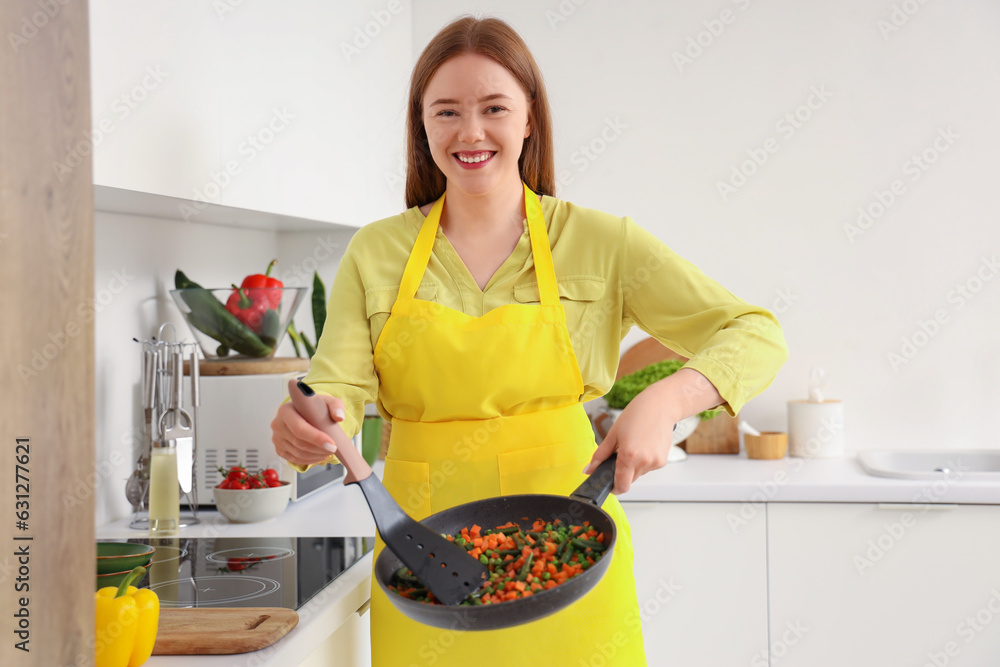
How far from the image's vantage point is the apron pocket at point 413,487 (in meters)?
1.16

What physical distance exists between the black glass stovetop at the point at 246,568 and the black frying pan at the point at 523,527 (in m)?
0.29

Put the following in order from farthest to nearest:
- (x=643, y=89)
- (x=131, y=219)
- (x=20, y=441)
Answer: (x=643, y=89) → (x=131, y=219) → (x=20, y=441)

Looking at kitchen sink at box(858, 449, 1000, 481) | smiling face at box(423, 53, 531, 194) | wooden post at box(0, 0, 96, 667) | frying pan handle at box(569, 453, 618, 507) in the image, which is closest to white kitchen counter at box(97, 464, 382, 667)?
frying pan handle at box(569, 453, 618, 507)

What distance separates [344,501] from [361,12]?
1217 millimetres

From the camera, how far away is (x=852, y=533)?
2.02 metres

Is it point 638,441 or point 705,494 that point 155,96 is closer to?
point 638,441

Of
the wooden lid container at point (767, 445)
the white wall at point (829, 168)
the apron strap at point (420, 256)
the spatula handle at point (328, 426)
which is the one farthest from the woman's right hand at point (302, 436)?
the white wall at point (829, 168)

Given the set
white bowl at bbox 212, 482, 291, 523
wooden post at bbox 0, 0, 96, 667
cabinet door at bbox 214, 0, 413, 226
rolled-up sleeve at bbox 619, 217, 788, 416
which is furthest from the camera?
white bowl at bbox 212, 482, 291, 523

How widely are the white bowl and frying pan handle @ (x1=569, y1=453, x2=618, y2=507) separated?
0.93m

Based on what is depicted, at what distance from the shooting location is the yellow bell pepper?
86 centimetres

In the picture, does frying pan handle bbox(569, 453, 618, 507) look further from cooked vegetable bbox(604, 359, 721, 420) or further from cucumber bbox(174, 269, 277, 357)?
cooked vegetable bbox(604, 359, 721, 420)

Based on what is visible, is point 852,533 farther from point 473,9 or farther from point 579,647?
point 473,9

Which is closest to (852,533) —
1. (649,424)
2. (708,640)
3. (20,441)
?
(708,640)

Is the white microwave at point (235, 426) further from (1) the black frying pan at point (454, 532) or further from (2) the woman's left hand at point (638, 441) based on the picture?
(2) the woman's left hand at point (638, 441)
